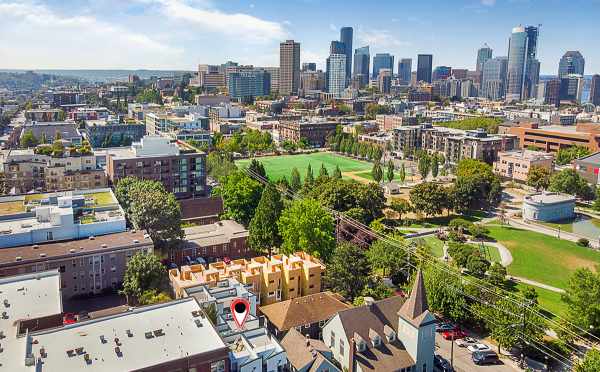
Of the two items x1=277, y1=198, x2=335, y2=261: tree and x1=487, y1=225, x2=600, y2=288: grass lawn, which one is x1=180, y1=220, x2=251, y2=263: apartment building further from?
x1=487, y1=225, x2=600, y2=288: grass lawn

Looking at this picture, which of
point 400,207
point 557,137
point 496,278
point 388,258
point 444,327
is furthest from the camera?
point 557,137

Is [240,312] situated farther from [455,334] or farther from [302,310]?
[455,334]

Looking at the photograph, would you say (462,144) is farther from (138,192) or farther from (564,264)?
(138,192)

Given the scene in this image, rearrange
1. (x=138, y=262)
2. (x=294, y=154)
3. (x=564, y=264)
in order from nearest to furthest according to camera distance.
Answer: (x=138, y=262)
(x=564, y=264)
(x=294, y=154)

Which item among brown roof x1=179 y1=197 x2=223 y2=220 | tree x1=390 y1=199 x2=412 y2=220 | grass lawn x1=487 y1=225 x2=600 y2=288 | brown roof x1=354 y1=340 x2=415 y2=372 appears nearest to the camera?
brown roof x1=354 y1=340 x2=415 y2=372

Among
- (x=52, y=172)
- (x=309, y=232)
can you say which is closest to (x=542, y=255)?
(x=309, y=232)

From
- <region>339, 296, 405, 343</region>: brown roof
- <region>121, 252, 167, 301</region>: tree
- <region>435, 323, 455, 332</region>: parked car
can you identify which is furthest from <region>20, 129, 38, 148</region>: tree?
<region>435, 323, 455, 332</region>: parked car

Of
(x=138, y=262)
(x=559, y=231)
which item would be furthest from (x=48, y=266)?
(x=559, y=231)
